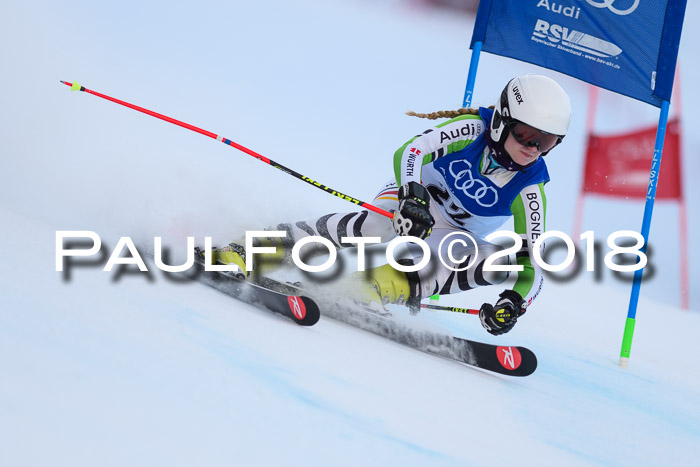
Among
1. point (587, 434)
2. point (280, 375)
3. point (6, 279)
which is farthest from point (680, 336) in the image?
point (6, 279)

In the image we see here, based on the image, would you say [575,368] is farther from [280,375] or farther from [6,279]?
[6,279]

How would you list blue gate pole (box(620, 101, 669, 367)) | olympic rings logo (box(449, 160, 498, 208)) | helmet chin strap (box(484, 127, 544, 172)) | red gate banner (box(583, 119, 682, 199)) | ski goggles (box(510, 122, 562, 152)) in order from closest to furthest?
ski goggles (box(510, 122, 562, 152)) < helmet chin strap (box(484, 127, 544, 172)) < olympic rings logo (box(449, 160, 498, 208)) < blue gate pole (box(620, 101, 669, 367)) < red gate banner (box(583, 119, 682, 199))

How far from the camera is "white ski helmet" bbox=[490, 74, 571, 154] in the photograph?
2848 mm

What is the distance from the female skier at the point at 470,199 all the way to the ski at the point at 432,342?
104 millimetres

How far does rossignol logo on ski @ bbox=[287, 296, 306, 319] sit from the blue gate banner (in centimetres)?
280

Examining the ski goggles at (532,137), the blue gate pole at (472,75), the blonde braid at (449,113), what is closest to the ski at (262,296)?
the ski goggles at (532,137)

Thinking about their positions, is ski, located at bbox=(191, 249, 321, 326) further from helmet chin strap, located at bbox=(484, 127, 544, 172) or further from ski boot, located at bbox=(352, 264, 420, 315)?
helmet chin strap, located at bbox=(484, 127, 544, 172)

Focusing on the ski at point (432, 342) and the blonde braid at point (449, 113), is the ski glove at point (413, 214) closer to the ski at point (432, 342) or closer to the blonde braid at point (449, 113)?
the ski at point (432, 342)

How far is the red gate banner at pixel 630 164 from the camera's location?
821 centimetres

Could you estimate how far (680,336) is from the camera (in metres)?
6.34

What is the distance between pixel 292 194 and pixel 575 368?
207 centimetres

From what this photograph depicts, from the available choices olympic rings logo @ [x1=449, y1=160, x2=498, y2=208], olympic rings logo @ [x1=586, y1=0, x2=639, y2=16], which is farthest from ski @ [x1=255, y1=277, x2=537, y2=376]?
olympic rings logo @ [x1=586, y1=0, x2=639, y2=16]

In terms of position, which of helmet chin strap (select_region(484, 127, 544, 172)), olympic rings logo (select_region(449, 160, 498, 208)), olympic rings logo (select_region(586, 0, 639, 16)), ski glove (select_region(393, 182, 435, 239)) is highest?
olympic rings logo (select_region(586, 0, 639, 16))

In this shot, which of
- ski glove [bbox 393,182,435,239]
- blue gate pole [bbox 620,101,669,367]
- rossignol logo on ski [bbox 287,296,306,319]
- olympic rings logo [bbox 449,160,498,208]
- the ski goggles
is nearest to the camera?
rossignol logo on ski [bbox 287,296,306,319]
